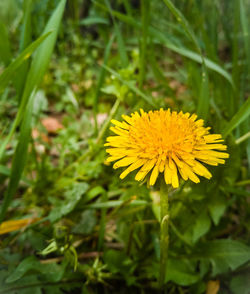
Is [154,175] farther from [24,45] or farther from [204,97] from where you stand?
[24,45]

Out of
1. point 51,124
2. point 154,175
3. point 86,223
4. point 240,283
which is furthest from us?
point 51,124

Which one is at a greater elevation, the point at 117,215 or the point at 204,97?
the point at 204,97

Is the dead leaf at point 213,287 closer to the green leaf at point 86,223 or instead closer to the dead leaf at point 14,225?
the green leaf at point 86,223

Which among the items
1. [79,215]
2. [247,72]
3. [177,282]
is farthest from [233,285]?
[247,72]

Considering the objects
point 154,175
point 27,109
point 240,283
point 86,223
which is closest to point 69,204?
point 86,223

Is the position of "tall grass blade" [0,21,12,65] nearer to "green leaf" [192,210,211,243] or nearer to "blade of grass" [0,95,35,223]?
"blade of grass" [0,95,35,223]

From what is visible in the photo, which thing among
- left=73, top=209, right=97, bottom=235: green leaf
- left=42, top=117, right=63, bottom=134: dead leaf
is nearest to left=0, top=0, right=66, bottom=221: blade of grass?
left=73, top=209, right=97, bottom=235: green leaf

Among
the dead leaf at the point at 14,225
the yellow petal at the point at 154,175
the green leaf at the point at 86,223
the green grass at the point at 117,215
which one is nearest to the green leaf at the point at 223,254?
the green grass at the point at 117,215
